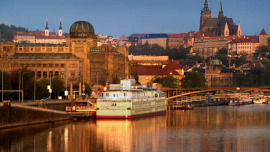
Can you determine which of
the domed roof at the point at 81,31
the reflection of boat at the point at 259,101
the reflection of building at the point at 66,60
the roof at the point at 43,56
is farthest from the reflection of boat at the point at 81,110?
the reflection of boat at the point at 259,101

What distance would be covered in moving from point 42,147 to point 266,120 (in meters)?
44.5

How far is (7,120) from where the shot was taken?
89.9 meters

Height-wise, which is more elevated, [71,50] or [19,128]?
[71,50]

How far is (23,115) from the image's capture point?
93.5 metres

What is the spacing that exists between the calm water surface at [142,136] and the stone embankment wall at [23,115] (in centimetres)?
129

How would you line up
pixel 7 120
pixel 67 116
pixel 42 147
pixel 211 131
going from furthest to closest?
pixel 67 116 < pixel 211 131 < pixel 7 120 < pixel 42 147

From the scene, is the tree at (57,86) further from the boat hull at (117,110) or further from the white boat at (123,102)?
the boat hull at (117,110)

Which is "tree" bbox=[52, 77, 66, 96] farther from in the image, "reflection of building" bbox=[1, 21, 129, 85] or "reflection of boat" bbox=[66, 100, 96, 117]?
"reflection of building" bbox=[1, 21, 129, 85]

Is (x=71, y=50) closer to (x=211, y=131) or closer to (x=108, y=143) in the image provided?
(x=211, y=131)

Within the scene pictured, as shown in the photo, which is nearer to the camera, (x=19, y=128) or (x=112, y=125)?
(x=19, y=128)

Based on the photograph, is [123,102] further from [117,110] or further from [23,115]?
[23,115]

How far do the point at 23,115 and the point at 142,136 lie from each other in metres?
14.0

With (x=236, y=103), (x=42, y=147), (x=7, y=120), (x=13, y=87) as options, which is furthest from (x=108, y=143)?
(x=236, y=103)

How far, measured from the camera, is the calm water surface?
79875mm
